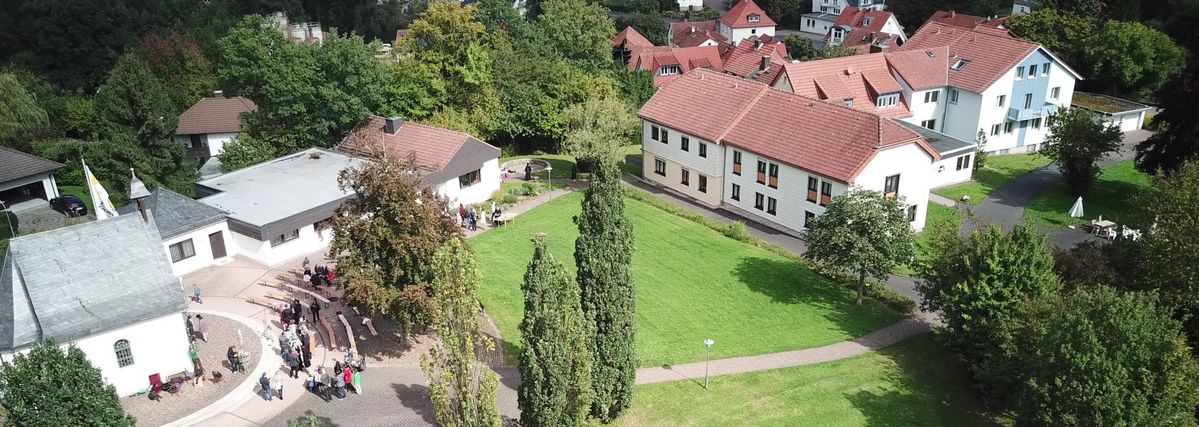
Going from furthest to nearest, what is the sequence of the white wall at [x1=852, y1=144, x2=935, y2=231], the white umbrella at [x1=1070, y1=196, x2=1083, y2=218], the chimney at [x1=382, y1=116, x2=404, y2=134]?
1. the white umbrella at [x1=1070, y1=196, x2=1083, y2=218]
2. the chimney at [x1=382, y1=116, x2=404, y2=134]
3. the white wall at [x1=852, y1=144, x2=935, y2=231]

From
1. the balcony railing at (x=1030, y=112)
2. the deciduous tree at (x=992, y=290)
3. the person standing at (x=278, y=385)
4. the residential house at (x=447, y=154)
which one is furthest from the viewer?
the balcony railing at (x=1030, y=112)

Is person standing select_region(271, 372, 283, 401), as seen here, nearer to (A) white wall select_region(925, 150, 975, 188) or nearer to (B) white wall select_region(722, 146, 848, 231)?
(B) white wall select_region(722, 146, 848, 231)

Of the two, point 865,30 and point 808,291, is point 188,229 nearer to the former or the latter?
point 808,291

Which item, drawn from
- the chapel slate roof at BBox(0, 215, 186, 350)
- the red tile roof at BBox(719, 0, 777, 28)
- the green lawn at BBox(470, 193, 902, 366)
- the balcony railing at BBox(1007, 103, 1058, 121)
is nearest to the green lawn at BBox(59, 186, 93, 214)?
the chapel slate roof at BBox(0, 215, 186, 350)

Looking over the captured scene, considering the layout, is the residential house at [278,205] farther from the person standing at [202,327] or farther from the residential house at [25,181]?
the residential house at [25,181]

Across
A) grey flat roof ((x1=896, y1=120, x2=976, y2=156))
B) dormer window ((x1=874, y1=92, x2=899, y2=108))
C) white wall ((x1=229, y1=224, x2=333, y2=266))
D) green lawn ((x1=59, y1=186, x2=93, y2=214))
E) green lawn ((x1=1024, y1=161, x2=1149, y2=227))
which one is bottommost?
green lawn ((x1=1024, y1=161, x2=1149, y2=227))

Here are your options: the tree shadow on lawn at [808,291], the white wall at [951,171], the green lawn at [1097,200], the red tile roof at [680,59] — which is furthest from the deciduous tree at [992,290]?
the red tile roof at [680,59]
